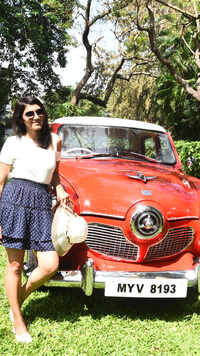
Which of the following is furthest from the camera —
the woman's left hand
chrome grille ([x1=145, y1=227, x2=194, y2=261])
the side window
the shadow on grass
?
the side window

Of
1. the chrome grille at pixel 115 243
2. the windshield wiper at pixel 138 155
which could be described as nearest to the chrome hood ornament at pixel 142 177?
the chrome grille at pixel 115 243

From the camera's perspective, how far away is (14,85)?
1945cm

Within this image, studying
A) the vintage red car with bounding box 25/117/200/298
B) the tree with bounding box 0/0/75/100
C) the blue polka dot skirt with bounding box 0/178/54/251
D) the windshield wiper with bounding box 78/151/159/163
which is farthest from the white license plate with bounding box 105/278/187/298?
the tree with bounding box 0/0/75/100

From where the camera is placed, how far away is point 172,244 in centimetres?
326

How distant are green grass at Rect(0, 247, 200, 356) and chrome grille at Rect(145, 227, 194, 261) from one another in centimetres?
58

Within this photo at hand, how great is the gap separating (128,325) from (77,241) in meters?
0.97

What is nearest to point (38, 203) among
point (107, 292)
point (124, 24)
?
point (107, 292)

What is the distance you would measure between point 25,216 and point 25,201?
Result: 11 cm

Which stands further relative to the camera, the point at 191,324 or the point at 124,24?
the point at 124,24

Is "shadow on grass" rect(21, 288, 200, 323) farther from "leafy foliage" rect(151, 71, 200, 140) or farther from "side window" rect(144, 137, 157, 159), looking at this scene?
→ "leafy foliage" rect(151, 71, 200, 140)

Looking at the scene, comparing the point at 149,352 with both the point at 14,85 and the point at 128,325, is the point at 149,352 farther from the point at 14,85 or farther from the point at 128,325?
the point at 14,85

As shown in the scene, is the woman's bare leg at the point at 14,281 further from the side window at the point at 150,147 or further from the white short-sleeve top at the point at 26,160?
the side window at the point at 150,147

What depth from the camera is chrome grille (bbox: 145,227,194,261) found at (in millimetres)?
3188

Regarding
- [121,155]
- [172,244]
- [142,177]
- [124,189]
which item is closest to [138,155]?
[121,155]
